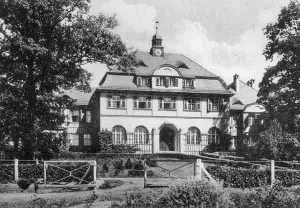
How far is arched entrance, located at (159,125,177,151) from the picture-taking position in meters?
41.8

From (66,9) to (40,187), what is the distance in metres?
11.5

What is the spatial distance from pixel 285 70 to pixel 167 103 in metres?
13.8

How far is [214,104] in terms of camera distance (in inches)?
1694

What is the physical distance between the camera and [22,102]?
2441 cm

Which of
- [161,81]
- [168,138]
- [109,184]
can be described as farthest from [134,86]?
[109,184]

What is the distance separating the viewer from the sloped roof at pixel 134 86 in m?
40.0

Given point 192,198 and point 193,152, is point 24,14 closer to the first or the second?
point 192,198

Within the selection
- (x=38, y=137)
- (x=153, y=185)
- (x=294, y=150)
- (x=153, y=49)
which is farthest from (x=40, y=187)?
(x=153, y=49)

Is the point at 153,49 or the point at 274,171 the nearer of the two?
the point at 274,171

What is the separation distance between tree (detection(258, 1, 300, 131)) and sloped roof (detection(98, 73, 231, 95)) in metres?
10.2

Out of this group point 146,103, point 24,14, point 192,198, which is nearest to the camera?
point 192,198

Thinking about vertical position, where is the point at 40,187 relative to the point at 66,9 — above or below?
below

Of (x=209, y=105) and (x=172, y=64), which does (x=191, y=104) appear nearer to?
(x=209, y=105)

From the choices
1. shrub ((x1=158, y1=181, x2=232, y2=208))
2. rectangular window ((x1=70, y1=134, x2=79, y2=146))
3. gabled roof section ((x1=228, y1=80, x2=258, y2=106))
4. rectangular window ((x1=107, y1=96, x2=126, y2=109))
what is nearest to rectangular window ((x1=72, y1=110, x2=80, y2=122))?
rectangular window ((x1=70, y1=134, x2=79, y2=146))
